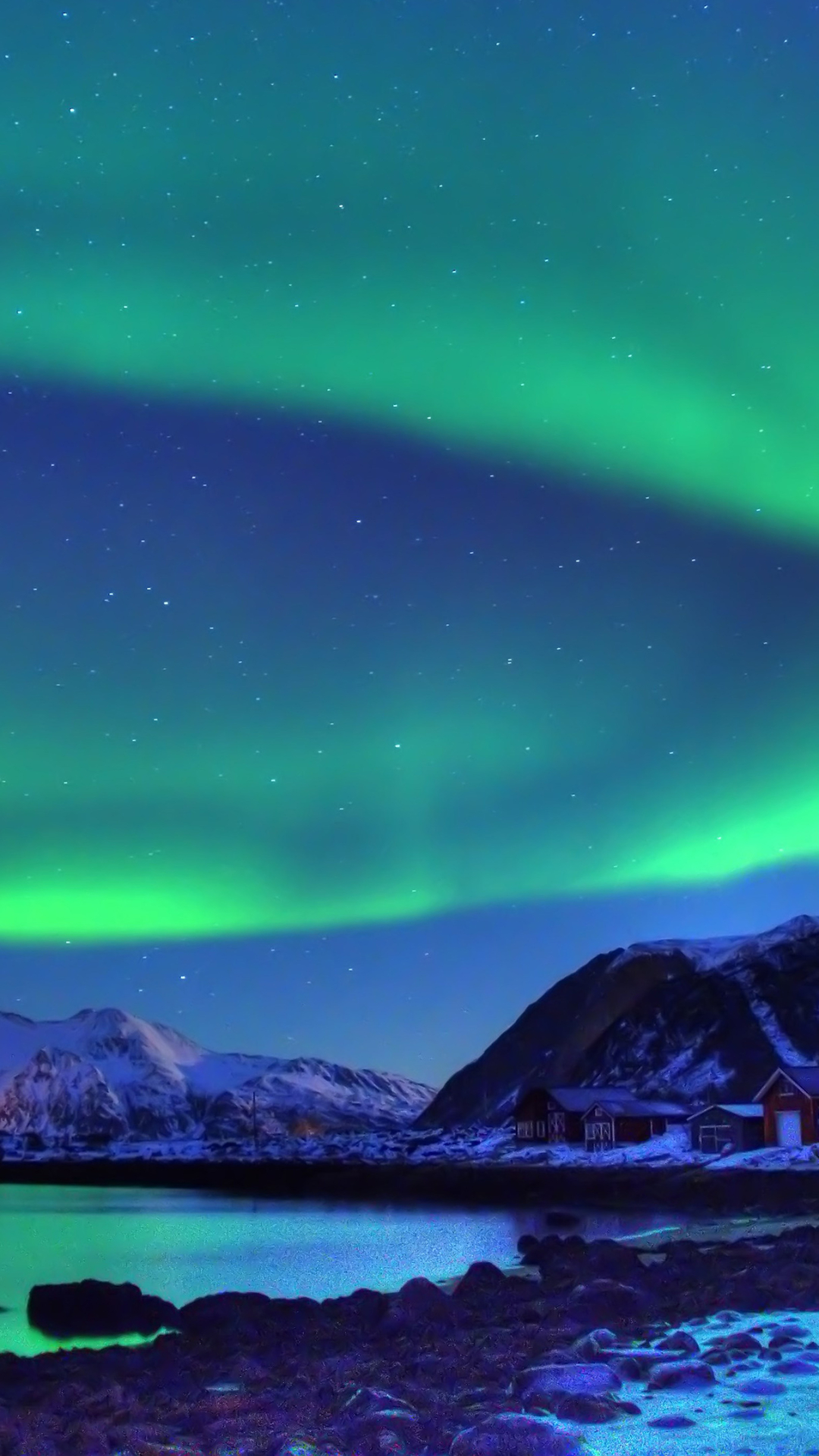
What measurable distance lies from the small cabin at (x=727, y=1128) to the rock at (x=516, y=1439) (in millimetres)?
38423

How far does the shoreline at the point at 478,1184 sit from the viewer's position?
1446 inches

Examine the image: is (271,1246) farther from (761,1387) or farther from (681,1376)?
(761,1387)

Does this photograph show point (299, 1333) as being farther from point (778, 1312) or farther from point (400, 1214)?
point (400, 1214)

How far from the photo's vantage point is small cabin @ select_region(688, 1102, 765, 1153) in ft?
145

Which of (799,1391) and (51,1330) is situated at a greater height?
(799,1391)

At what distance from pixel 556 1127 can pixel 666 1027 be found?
16572 millimetres

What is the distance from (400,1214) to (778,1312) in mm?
47694

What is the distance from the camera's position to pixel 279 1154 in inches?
5320

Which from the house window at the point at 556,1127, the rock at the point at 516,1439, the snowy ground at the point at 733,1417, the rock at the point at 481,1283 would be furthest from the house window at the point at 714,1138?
the rock at the point at 516,1439

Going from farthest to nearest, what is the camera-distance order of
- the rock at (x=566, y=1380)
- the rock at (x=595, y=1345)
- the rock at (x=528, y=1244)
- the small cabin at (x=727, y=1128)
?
the small cabin at (x=727, y=1128), the rock at (x=528, y=1244), the rock at (x=595, y=1345), the rock at (x=566, y=1380)

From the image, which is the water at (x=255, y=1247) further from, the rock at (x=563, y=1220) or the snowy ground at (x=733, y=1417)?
the snowy ground at (x=733, y=1417)

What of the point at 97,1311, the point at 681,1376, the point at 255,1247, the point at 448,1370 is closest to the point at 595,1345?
the point at 448,1370

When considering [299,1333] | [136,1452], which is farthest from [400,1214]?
[136,1452]

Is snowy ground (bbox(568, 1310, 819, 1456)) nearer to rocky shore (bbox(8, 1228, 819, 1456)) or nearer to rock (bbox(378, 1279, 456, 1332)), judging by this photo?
rocky shore (bbox(8, 1228, 819, 1456))
